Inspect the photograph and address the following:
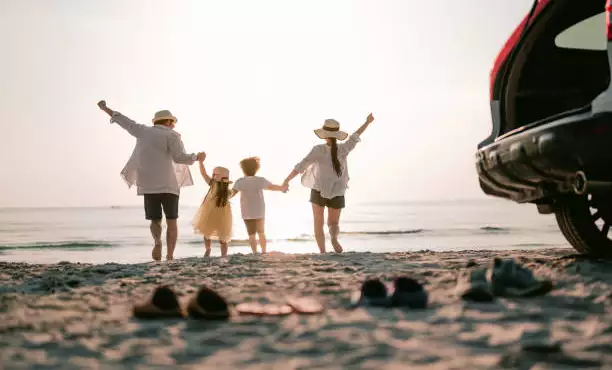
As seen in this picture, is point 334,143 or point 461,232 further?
point 461,232

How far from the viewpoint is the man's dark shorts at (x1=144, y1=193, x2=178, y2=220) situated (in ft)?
24.4

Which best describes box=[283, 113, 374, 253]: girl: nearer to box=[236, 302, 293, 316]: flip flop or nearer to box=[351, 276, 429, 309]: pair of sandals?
box=[351, 276, 429, 309]: pair of sandals

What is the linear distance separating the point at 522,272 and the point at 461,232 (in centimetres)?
2142

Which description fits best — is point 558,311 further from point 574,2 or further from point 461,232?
point 461,232

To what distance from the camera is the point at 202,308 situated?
10.7ft

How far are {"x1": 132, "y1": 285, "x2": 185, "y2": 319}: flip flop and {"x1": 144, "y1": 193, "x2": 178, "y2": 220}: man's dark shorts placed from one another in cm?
420

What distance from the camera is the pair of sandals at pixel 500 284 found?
3.66 meters

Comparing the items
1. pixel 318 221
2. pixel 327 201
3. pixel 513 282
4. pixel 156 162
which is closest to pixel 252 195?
pixel 318 221

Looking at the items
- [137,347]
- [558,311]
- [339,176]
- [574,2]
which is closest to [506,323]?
[558,311]

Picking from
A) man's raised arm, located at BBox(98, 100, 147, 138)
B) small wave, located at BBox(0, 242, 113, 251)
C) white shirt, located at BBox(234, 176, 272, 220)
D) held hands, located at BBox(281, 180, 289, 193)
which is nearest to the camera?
man's raised arm, located at BBox(98, 100, 147, 138)

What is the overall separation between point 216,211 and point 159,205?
192 cm

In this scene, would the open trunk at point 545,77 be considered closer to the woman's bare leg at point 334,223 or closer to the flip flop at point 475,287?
the flip flop at point 475,287

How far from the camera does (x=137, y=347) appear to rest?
2672mm

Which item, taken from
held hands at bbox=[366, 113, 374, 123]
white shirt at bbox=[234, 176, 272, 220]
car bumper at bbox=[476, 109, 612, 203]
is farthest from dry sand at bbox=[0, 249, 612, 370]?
white shirt at bbox=[234, 176, 272, 220]
